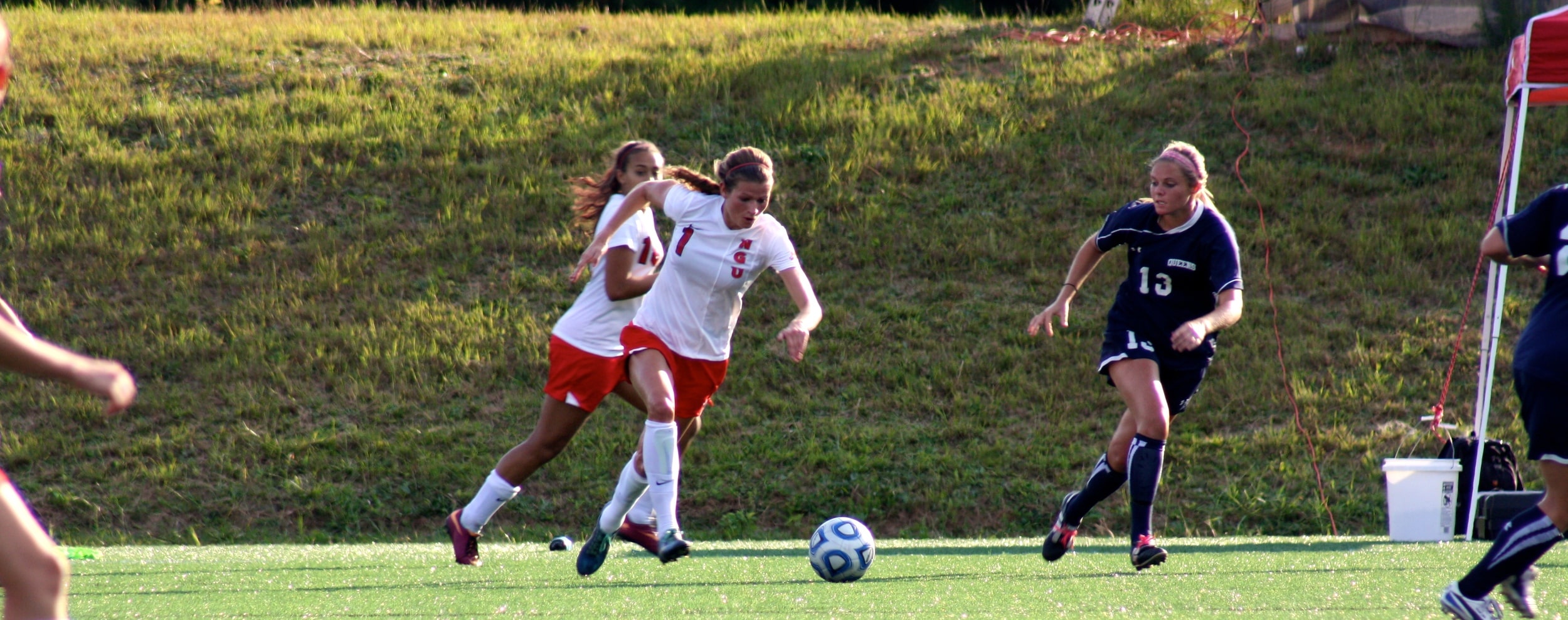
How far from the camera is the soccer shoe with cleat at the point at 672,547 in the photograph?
4371 millimetres

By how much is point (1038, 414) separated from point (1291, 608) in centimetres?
626

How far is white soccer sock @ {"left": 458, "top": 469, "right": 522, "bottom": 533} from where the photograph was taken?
5.16 meters

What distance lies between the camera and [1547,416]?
347 cm

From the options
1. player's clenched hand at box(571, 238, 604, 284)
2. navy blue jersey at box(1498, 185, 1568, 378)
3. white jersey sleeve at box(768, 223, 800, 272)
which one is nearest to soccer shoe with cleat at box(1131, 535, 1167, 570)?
navy blue jersey at box(1498, 185, 1568, 378)

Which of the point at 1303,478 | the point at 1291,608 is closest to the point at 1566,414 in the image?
the point at 1291,608

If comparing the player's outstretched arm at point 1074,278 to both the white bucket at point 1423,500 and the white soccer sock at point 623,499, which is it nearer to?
the white soccer sock at point 623,499

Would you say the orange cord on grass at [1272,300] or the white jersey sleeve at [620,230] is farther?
the orange cord on grass at [1272,300]

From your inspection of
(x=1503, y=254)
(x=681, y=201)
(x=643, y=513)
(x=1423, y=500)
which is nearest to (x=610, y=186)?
(x=681, y=201)

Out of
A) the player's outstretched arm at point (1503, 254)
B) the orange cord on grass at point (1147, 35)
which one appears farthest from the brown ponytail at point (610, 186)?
the orange cord on grass at point (1147, 35)

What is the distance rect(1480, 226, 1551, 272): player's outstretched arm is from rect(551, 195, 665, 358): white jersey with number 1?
9.93 feet

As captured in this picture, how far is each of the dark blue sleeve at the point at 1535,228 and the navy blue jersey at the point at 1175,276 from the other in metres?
1.25

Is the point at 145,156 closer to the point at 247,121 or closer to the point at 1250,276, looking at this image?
the point at 247,121

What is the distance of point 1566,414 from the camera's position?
342 cm

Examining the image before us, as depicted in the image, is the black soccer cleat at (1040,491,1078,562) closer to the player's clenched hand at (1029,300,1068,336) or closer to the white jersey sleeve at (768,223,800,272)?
the player's clenched hand at (1029,300,1068,336)
